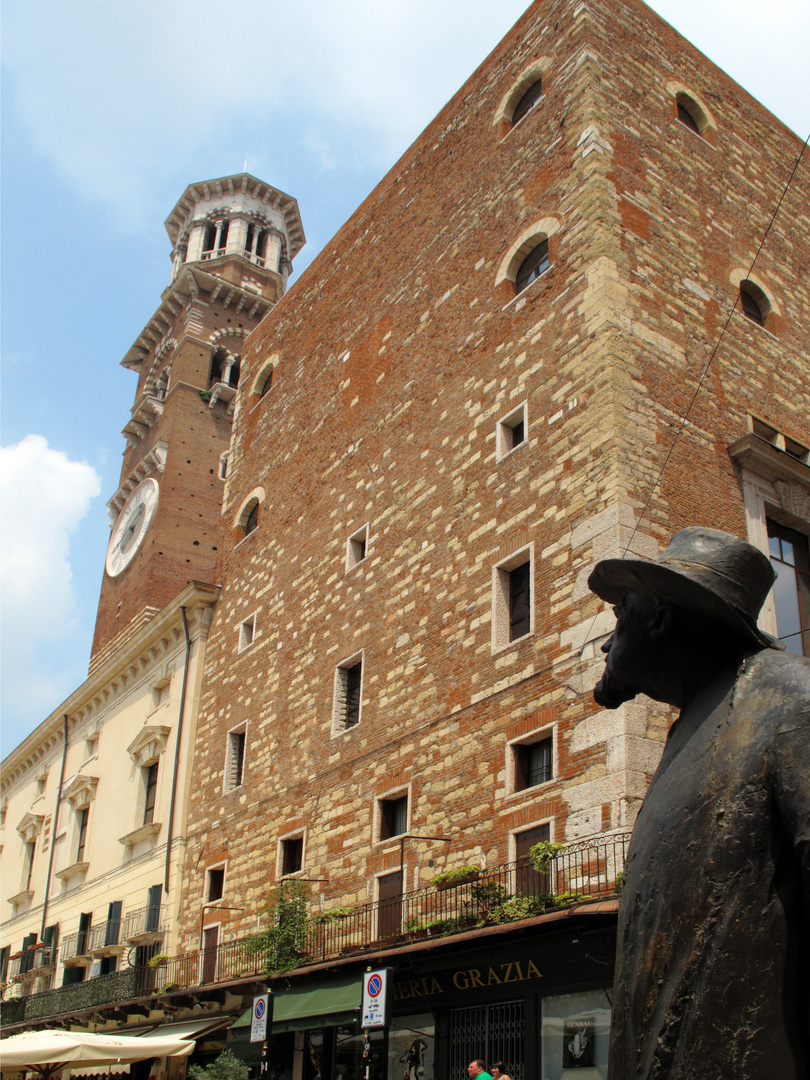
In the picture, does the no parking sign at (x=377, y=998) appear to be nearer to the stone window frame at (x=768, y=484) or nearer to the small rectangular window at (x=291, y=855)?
the small rectangular window at (x=291, y=855)

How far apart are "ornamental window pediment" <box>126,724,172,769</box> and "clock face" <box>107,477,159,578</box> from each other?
13.0m

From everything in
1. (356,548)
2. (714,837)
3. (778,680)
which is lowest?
(714,837)

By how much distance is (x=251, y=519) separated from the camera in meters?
22.0

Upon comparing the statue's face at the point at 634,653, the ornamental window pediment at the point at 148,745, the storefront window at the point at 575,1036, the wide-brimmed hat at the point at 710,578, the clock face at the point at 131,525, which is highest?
the clock face at the point at 131,525

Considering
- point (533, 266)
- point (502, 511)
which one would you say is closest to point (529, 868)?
point (502, 511)

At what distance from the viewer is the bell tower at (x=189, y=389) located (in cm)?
3372

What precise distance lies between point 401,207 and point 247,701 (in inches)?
371

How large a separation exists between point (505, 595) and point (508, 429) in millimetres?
2433

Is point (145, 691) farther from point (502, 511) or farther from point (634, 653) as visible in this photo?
point (634, 653)

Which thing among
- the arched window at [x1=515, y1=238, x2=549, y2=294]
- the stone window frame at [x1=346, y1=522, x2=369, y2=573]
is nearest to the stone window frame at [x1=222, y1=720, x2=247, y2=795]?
the stone window frame at [x1=346, y1=522, x2=369, y2=573]

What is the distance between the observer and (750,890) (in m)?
2.00

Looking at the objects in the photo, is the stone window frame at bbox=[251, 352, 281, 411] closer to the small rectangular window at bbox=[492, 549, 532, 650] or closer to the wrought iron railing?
the wrought iron railing

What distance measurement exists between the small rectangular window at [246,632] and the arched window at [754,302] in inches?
408

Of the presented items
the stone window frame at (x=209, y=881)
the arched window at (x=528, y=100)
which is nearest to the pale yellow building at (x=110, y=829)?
the stone window frame at (x=209, y=881)
